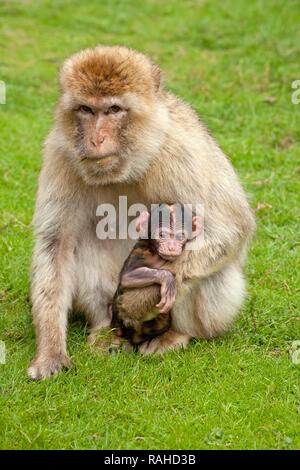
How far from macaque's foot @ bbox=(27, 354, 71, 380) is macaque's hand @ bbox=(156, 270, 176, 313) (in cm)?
58

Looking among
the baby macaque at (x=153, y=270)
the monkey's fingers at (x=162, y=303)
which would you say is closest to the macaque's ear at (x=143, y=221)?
the baby macaque at (x=153, y=270)

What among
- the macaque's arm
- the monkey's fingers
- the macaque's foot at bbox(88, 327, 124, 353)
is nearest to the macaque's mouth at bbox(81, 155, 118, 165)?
the macaque's arm

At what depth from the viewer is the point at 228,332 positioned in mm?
5438

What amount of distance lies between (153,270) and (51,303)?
0.60 m

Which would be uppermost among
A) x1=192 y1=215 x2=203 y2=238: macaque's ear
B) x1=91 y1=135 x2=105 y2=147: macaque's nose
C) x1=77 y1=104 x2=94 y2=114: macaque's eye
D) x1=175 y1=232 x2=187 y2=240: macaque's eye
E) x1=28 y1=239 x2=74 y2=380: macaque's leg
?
x1=77 y1=104 x2=94 y2=114: macaque's eye

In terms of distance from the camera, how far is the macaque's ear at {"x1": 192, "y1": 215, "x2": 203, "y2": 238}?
5016mm

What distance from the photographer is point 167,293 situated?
193 inches

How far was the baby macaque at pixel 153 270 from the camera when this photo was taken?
4.95 meters

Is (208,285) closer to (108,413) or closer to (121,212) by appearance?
(121,212)

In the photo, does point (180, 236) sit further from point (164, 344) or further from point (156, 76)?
point (156, 76)

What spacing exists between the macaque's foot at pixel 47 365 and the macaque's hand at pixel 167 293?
0.58 metres

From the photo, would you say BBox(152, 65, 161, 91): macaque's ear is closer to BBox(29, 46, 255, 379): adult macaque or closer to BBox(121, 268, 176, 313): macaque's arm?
BBox(29, 46, 255, 379): adult macaque

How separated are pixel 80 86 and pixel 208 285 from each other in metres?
1.36
